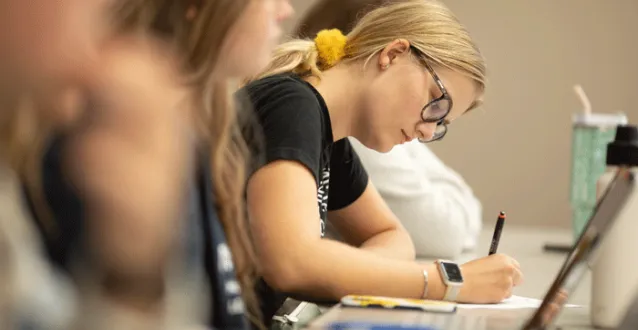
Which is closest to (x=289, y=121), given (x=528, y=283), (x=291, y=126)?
(x=291, y=126)

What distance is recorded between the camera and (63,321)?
516 mm

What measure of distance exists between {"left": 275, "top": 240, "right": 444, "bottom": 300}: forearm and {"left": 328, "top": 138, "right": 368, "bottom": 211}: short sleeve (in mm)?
402

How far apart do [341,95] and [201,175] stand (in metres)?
0.55

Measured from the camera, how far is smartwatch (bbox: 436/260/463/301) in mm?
1095

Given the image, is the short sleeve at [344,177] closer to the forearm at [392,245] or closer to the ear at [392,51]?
the forearm at [392,245]

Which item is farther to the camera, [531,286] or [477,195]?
[477,195]

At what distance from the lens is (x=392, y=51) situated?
51.5 inches

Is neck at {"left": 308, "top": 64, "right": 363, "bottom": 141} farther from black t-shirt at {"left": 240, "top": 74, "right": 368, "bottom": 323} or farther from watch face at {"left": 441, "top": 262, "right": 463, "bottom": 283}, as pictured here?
watch face at {"left": 441, "top": 262, "right": 463, "bottom": 283}

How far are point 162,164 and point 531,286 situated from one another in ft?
3.20

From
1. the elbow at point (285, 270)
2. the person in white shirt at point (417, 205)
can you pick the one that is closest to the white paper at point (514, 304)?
the elbow at point (285, 270)

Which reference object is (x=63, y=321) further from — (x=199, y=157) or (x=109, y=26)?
(x=199, y=157)

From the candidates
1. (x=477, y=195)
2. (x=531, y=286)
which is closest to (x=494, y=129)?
(x=477, y=195)

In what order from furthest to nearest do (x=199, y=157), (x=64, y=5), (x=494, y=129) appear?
(x=494, y=129) < (x=199, y=157) < (x=64, y=5)

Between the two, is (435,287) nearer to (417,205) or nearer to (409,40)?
(409,40)
